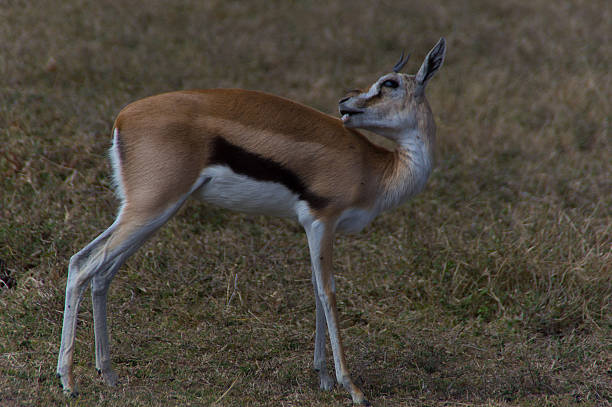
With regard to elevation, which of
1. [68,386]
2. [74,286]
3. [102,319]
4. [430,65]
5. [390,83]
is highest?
[430,65]

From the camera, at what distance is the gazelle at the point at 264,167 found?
355 centimetres

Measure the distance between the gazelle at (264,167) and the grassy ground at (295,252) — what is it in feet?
1.53

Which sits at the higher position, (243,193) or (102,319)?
(243,193)

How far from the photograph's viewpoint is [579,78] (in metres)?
8.76

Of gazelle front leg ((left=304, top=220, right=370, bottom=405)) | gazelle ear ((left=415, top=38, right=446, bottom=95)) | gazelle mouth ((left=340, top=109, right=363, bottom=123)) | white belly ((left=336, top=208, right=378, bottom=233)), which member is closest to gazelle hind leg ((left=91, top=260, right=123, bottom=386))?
gazelle front leg ((left=304, top=220, right=370, bottom=405))

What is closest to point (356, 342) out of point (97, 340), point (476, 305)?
point (476, 305)

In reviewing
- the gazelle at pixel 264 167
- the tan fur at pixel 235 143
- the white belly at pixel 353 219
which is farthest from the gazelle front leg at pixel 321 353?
the tan fur at pixel 235 143

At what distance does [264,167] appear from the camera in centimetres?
365

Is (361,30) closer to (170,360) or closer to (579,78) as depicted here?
(579,78)

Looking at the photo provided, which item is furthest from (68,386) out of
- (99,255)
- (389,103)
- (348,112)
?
(389,103)

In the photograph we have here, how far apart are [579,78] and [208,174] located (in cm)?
655

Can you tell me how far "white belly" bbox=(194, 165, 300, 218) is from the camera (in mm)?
3627

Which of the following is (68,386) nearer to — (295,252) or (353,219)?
(353,219)

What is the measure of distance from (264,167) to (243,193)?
0.17 m
